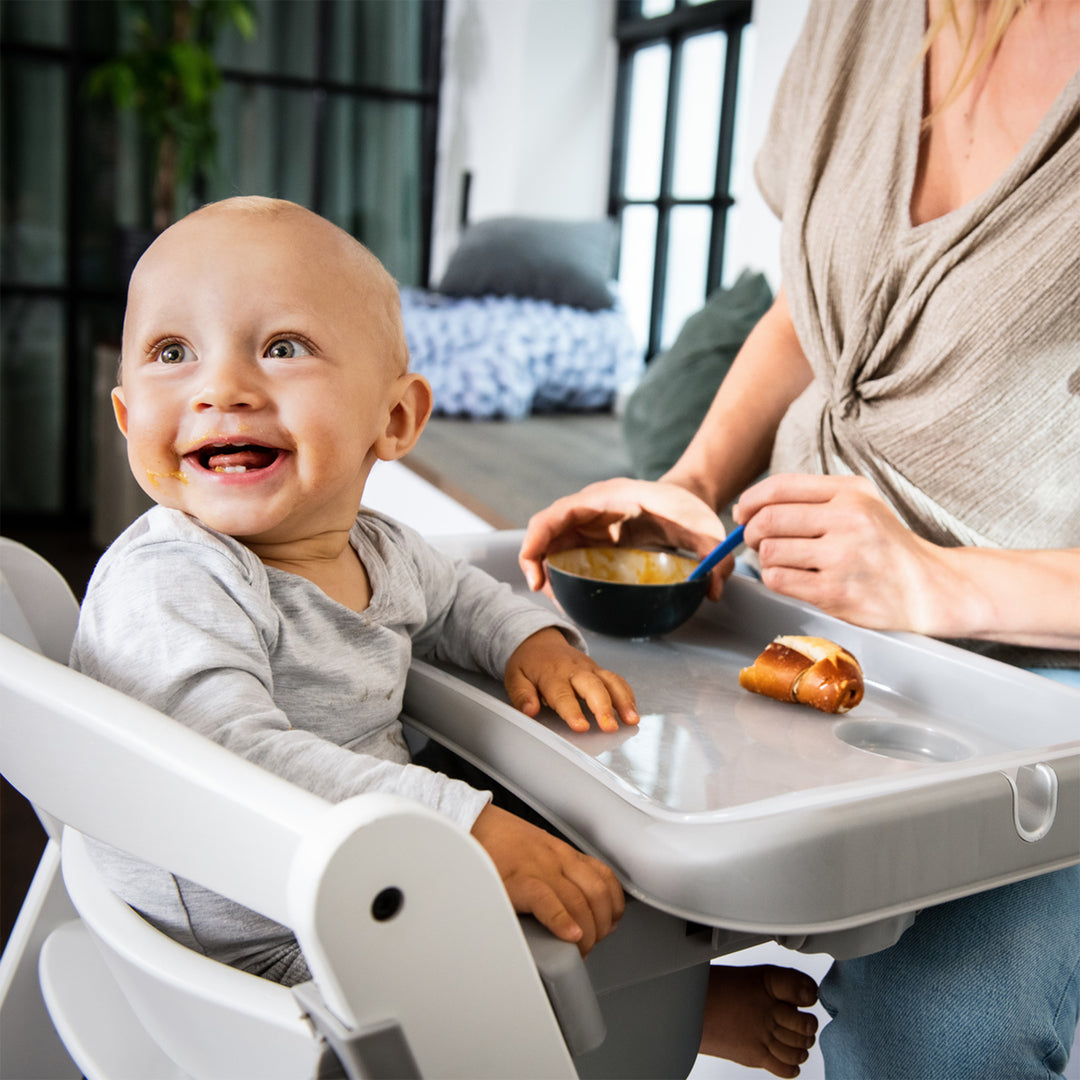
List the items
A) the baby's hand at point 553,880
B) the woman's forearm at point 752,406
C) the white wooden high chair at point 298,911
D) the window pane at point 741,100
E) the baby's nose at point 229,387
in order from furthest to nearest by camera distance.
A: the window pane at point 741,100, the woman's forearm at point 752,406, the baby's nose at point 229,387, the baby's hand at point 553,880, the white wooden high chair at point 298,911

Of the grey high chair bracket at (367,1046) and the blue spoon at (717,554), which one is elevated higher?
the blue spoon at (717,554)

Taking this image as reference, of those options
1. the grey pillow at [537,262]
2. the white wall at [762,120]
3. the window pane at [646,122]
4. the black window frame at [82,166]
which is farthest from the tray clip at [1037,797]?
the black window frame at [82,166]

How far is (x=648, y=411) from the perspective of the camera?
7.07 feet

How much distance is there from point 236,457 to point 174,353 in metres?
0.07

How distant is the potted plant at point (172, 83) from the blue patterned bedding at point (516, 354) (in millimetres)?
941

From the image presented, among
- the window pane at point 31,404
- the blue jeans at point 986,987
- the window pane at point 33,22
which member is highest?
the window pane at point 33,22

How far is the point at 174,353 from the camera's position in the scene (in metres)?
0.64

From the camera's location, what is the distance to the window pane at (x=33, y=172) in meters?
3.83

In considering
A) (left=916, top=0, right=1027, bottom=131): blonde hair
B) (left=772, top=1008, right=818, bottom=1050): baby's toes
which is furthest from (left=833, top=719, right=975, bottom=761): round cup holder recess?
(left=916, top=0, right=1027, bottom=131): blonde hair

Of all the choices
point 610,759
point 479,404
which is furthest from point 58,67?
point 610,759

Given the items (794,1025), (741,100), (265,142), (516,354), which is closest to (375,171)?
(265,142)

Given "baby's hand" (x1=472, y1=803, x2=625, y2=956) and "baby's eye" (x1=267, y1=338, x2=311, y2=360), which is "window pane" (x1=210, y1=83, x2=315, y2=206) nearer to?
"baby's eye" (x1=267, y1=338, x2=311, y2=360)

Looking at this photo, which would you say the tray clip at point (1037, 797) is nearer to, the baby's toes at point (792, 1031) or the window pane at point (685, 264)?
the baby's toes at point (792, 1031)

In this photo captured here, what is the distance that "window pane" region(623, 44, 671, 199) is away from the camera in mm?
3383
